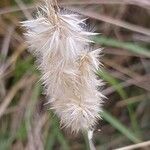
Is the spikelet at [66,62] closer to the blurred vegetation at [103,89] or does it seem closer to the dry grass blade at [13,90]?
the blurred vegetation at [103,89]

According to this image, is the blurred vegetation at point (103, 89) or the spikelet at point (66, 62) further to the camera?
the blurred vegetation at point (103, 89)

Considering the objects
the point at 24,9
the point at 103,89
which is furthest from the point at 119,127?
the point at 24,9

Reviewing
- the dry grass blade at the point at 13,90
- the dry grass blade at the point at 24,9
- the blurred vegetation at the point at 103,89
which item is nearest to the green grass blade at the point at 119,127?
the blurred vegetation at the point at 103,89

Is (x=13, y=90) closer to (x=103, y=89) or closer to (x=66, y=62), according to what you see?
(x=103, y=89)

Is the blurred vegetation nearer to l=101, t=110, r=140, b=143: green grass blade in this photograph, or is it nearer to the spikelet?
l=101, t=110, r=140, b=143: green grass blade

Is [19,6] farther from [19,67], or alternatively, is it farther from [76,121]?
[76,121]

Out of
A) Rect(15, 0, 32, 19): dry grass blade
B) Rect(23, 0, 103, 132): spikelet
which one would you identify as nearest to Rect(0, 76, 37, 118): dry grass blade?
Rect(15, 0, 32, 19): dry grass blade

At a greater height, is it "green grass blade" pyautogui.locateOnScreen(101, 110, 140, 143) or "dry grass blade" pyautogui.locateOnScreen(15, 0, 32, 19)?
"dry grass blade" pyautogui.locateOnScreen(15, 0, 32, 19)
